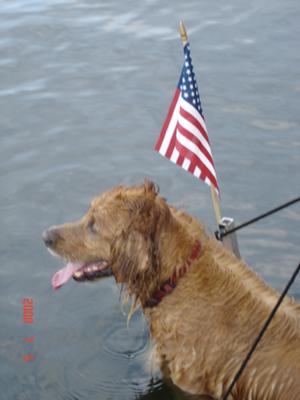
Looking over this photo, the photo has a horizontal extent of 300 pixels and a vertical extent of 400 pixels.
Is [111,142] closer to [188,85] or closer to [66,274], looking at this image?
[188,85]

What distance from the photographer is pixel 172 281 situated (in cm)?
605

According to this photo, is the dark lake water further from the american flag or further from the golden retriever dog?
the american flag

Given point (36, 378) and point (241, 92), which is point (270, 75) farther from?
point (36, 378)

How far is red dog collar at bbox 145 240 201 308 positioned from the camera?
237 inches

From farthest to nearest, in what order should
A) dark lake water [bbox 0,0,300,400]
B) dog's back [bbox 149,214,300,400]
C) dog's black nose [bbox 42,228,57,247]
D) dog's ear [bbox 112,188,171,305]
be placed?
dark lake water [bbox 0,0,300,400] → dog's black nose [bbox 42,228,57,247] → dog's back [bbox 149,214,300,400] → dog's ear [bbox 112,188,171,305]

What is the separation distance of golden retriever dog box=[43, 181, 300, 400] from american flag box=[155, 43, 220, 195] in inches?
32.9

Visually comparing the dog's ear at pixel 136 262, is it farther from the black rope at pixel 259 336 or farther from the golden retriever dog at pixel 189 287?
the black rope at pixel 259 336

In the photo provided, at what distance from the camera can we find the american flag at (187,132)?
22.6 feet

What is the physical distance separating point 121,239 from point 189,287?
25.2 inches

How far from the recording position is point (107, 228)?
5996 mm

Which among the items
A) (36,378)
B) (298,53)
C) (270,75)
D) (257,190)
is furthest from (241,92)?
(36,378)

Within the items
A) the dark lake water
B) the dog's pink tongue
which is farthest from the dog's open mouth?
the dark lake water

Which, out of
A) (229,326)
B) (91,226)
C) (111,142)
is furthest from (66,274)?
(111,142)

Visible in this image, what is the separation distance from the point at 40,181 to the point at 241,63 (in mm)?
4245
